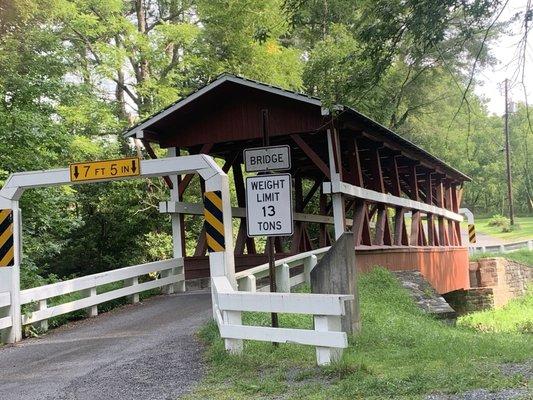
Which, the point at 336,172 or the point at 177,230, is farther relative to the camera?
the point at 177,230

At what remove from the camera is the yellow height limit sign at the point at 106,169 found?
8.75m

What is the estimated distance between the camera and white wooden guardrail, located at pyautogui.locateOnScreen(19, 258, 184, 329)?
9.42 metres

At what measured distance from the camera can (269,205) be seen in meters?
6.38

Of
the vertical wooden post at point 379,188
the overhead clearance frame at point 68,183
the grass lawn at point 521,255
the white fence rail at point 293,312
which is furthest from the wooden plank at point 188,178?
the grass lawn at point 521,255

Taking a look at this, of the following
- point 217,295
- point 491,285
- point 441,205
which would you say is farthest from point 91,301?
point 491,285

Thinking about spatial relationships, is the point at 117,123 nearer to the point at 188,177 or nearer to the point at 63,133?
the point at 63,133

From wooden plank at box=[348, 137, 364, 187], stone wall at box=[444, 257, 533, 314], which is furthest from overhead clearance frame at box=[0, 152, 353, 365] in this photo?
stone wall at box=[444, 257, 533, 314]

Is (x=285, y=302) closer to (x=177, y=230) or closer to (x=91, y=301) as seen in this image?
(x=91, y=301)

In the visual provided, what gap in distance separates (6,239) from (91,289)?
7.86ft

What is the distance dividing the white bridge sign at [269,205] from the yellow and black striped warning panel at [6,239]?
457 cm

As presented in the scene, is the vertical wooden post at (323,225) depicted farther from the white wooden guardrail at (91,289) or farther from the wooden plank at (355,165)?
the white wooden guardrail at (91,289)

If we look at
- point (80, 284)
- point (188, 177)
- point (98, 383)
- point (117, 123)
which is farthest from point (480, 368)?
point (117, 123)

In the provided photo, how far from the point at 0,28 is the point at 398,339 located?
14828mm

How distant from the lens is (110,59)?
18.8 metres
